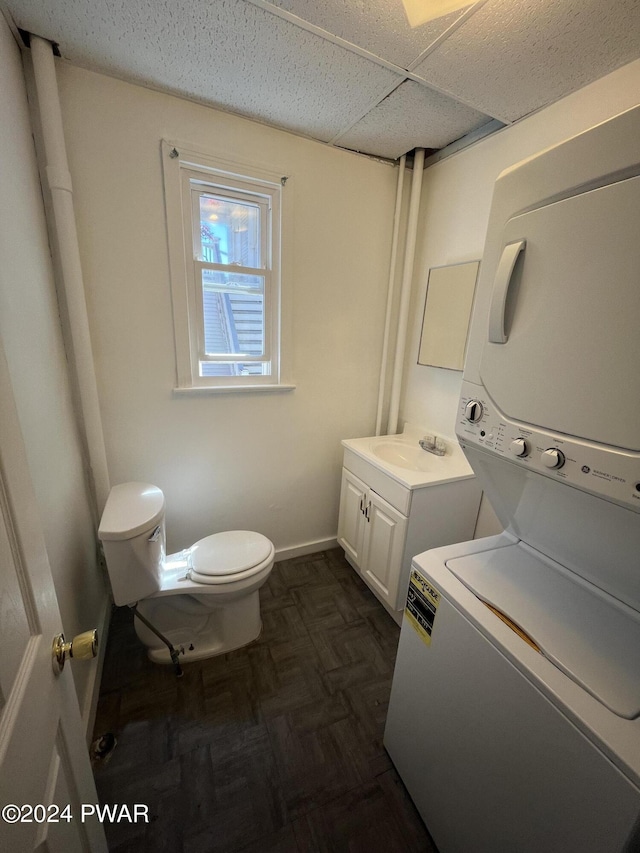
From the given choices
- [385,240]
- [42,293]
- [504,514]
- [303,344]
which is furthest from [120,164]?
[504,514]

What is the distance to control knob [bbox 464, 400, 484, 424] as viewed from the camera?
853 mm

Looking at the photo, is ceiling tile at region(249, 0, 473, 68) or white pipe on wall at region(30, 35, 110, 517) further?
white pipe on wall at region(30, 35, 110, 517)

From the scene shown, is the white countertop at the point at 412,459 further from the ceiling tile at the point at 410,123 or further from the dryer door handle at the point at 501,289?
the ceiling tile at the point at 410,123

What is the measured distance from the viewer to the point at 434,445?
194 centimetres

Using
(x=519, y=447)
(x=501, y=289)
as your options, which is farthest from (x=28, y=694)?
(x=501, y=289)

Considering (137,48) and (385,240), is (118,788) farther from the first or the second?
(385,240)

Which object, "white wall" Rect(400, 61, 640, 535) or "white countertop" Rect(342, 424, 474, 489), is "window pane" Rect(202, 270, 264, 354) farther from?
"white wall" Rect(400, 61, 640, 535)

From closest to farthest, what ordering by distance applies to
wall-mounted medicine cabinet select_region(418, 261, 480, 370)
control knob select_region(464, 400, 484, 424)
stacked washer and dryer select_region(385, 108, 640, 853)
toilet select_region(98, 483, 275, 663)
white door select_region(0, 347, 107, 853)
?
white door select_region(0, 347, 107, 853)
stacked washer and dryer select_region(385, 108, 640, 853)
control knob select_region(464, 400, 484, 424)
toilet select_region(98, 483, 275, 663)
wall-mounted medicine cabinet select_region(418, 261, 480, 370)

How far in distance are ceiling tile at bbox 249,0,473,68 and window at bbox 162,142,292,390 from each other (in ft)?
2.08

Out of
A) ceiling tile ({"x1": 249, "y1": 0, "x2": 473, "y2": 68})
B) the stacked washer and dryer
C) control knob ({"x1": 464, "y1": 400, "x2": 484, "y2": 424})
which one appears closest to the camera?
the stacked washer and dryer

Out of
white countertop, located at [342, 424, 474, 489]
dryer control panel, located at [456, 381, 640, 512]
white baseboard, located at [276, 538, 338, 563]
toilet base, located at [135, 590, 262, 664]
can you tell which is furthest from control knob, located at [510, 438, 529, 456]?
white baseboard, located at [276, 538, 338, 563]

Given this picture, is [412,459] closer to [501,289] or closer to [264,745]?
[501,289]

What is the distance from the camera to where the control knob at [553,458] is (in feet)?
2.25

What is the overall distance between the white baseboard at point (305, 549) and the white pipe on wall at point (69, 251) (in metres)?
1.10
